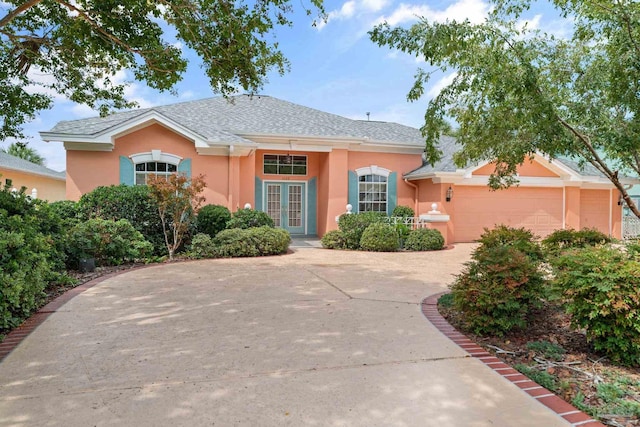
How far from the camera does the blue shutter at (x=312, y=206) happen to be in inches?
671

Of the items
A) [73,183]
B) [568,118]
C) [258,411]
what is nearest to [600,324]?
[258,411]

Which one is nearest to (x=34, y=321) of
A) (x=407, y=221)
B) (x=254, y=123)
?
(x=254, y=123)

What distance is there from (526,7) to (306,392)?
20.0ft

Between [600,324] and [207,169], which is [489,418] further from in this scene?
[207,169]

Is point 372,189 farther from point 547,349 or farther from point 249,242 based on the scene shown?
point 547,349

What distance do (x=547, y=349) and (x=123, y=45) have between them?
27.7 feet

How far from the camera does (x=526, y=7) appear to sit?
5.78 m

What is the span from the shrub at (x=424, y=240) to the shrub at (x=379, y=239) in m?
0.64

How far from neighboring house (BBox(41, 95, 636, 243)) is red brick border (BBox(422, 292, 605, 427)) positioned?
1021 centimetres

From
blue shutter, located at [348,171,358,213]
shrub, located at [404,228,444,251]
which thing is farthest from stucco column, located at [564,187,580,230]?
blue shutter, located at [348,171,358,213]

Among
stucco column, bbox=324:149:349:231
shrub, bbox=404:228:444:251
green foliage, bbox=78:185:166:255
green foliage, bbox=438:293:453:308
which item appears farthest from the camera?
stucco column, bbox=324:149:349:231

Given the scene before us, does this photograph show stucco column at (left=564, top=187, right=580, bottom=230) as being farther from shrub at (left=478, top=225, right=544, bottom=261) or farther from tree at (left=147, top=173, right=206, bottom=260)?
tree at (left=147, top=173, right=206, bottom=260)

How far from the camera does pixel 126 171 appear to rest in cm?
1338

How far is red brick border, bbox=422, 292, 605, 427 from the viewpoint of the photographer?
2789 millimetres
